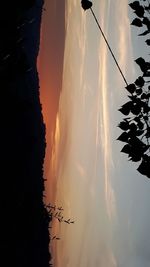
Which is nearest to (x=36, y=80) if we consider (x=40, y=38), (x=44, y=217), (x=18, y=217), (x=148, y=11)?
(x=40, y=38)

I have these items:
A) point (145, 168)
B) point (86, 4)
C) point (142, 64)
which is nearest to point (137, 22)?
point (142, 64)

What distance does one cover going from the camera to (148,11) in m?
6.83

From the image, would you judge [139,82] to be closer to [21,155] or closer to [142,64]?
[142,64]

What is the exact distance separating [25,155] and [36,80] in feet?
38.7

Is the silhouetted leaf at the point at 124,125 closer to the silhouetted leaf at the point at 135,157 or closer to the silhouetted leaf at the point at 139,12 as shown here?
the silhouetted leaf at the point at 135,157

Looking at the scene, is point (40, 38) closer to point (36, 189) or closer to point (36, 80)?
point (36, 80)

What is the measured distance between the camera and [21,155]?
29672 mm

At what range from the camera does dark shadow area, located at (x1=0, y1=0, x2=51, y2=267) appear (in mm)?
5383

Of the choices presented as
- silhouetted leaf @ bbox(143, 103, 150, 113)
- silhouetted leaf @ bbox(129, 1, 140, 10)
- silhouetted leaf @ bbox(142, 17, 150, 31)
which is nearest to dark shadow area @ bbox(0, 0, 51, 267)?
silhouetted leaf @ bbox(129, 1, 140, 10)

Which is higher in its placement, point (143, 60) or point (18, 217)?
point (18, 217)

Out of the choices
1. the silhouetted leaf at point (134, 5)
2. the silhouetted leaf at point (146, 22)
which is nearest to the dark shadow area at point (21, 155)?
the silhouetted leaf at point (134, 5)

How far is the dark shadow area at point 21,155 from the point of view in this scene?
5.38m

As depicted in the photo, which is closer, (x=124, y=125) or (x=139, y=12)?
(x=139, y=12)

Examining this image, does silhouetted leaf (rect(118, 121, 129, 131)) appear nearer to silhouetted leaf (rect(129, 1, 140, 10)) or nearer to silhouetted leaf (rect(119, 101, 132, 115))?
silhouetted leaf (rect(119, 101, 132, 115))
